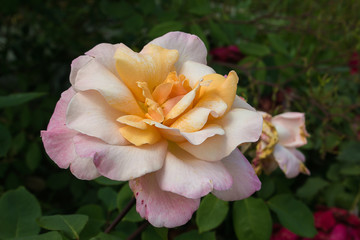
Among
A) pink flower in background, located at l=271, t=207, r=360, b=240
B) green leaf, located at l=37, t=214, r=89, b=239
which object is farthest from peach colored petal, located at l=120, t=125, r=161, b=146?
pink flower in background, located at l=271, t=207, r=360, b=240

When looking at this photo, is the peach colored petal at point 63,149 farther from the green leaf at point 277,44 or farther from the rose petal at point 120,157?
the green leaf at point 277,44

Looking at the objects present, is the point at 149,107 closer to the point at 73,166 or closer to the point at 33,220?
the point at 73,166

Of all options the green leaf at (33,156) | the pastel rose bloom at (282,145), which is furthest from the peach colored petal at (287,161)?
the green leaf at (33,156)

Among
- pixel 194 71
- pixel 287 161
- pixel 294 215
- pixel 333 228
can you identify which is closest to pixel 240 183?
pixel 194 71


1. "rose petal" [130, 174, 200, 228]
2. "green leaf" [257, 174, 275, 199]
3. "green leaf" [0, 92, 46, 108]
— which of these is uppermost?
"rose petal" [130, 174, 200, 228]

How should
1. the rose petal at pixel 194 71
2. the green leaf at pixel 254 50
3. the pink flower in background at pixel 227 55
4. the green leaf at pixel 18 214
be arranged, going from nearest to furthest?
1. the rose petal at pixel 194 71
2. the green leaf at pixel 18 214
3. the green leaf at pixel 254 50
4. the pink flower in background at pixel 227 55

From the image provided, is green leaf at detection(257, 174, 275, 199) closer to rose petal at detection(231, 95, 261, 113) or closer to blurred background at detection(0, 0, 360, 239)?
blurred background at detection(0, 0, 360, 239)
